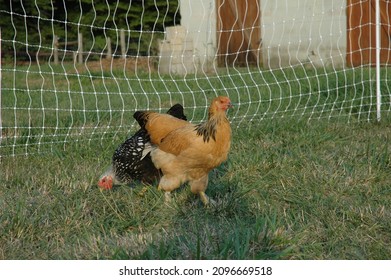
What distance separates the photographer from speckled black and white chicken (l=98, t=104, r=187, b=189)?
12.6 ft

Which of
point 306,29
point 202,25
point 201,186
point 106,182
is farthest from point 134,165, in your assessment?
point 306,29

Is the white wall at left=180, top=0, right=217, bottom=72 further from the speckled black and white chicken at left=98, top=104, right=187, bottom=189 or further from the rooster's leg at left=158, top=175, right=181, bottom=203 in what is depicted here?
the rooster's leg at left=158, top=175, right=181, bottom=203

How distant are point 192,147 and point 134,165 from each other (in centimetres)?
61

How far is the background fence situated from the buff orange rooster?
1.47 m

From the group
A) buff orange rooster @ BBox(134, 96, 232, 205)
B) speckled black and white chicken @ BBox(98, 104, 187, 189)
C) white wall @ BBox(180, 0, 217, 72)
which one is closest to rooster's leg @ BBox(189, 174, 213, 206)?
buff orange rooster @ BBox(134, 96, 232, 205)

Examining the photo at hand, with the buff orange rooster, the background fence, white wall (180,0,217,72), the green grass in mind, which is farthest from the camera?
white wall (180,0,217,72)

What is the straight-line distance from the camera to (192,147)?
3387mm

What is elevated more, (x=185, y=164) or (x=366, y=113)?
(x=185, y=164)

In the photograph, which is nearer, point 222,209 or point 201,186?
point 222,209

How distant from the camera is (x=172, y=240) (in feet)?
9.62

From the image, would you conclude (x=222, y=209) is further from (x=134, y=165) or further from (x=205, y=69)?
(x=205, y=69)
